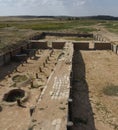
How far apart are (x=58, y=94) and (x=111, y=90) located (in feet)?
15.8

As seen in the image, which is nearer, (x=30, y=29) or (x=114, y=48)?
(x=114, y=48)

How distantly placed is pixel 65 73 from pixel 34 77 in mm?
3301

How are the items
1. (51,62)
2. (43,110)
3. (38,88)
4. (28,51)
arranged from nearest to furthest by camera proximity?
(43,110)
(38,88)
(51,62)
(28,51)

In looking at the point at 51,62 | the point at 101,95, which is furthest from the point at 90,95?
the point at 51,62

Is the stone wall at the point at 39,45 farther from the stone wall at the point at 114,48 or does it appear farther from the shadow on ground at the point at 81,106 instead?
the shadow on ground at the point at 81,106

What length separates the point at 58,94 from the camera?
13.2 metres

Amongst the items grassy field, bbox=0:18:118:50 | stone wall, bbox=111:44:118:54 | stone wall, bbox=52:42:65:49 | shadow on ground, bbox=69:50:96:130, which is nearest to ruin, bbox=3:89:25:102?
shadow on ground, bbox=69:50:96:130

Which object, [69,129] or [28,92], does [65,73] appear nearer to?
[28,92]

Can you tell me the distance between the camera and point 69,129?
10.1 m

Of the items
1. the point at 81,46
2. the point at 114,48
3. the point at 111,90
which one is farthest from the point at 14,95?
the point at 81,46

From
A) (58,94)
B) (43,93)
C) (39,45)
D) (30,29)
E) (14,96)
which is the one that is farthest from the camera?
(30,29)

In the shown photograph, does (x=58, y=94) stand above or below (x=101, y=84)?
above

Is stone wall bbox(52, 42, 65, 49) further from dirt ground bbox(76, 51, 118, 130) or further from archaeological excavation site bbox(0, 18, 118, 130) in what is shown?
archaeological excavation site bbox(0, 18, 118, 130)

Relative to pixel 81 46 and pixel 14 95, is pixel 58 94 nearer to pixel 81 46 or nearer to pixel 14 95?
pixel 14 95
